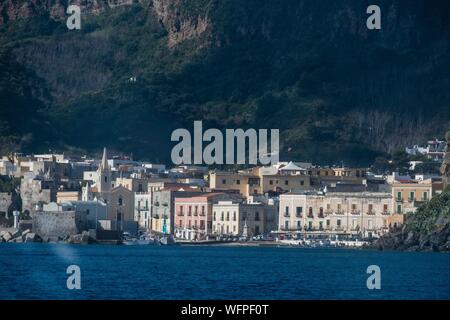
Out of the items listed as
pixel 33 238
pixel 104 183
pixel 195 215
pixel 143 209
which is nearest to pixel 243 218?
pixel 195 215

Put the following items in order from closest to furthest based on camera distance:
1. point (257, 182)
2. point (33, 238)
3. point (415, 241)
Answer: point (415, 241) < point (33, 238) < point (257, 182)

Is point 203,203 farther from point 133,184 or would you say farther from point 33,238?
point 33,238

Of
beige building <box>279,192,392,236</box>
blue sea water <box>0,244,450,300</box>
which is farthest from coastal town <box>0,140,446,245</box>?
blue sea water <box>0,244,450,300</box>

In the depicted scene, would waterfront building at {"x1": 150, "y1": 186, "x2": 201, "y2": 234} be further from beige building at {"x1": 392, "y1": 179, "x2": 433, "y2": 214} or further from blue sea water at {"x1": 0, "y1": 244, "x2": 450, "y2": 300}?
blue sea water at {"x1": 0, "y1": 244, "x2": 450, "y2": 300}

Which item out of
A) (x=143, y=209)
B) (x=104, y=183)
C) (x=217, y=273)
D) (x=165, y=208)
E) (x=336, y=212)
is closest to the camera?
(x=217, y=273)

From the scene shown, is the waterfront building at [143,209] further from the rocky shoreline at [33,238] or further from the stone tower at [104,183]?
the rocky shoreline at [33,238]

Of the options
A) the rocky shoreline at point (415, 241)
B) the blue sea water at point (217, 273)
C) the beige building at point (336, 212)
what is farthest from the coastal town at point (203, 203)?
the blue sea water at point (217, 273)

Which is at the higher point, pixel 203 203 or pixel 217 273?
pixel 217 273
